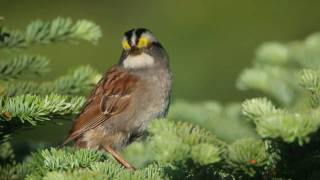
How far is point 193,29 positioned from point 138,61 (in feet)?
7.63

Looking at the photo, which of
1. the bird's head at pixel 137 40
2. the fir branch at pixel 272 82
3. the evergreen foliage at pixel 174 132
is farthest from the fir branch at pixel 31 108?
the bird's head at pixel 137 40

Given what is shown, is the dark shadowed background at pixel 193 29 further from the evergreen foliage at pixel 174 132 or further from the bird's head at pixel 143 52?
the evergreen foliage at pixel 174 132

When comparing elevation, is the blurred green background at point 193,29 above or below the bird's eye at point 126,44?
above

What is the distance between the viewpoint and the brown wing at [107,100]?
13.1 ft

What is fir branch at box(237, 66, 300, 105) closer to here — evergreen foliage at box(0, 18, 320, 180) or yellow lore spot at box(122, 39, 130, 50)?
evergreen foliage at box(0, 18, 320, 180)

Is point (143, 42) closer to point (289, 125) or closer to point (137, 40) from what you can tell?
point (137, 40)

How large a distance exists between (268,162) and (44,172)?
2.15ft

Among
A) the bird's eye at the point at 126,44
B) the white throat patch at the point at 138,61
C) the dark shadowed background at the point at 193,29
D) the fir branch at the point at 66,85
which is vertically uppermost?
the dark shadowed background at the point at 193,29

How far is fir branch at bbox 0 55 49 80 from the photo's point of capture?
10.3ft

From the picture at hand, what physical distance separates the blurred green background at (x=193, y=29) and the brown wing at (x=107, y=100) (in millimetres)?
1123

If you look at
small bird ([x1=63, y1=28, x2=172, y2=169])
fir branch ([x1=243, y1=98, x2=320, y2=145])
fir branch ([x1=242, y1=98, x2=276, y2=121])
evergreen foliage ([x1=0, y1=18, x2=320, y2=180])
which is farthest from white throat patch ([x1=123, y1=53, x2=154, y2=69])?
fir branch ([x1=243, y1=98, x2=320, y2=145])

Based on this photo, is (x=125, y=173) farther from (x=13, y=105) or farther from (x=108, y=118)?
(x=108, y=118)

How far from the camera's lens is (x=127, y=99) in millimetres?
4105

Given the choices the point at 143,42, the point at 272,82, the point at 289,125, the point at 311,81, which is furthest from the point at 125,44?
the point at 289,125
